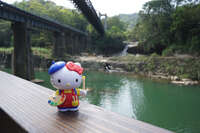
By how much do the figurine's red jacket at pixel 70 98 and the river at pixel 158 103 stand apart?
6632mm

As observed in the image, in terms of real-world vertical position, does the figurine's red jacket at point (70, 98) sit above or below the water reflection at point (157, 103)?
above

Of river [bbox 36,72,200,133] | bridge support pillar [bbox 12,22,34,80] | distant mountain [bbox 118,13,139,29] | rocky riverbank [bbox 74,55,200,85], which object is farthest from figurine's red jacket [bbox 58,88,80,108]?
distant mountain [bbox 118,13,139,29]

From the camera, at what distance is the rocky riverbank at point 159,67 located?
67.3 feet

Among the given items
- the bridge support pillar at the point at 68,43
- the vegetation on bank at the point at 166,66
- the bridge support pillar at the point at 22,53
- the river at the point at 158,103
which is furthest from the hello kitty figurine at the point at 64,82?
the bridge support pillar at the point at 68,43

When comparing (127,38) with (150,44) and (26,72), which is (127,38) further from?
(26,72)

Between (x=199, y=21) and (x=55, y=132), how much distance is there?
2595cm

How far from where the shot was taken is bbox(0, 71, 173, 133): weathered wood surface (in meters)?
2.01

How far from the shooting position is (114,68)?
27.9 meters

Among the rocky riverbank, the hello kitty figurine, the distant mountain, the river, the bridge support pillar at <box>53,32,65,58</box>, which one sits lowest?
the river

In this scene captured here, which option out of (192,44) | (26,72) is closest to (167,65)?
(192,44)

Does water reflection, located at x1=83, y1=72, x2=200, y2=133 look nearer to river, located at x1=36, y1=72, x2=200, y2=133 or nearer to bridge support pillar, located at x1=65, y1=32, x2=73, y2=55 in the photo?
river, located at x1=36, y1=72, x2=200, y2=133

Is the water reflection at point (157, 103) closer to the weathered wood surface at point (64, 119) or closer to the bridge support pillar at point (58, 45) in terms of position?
the weathered wood surface at point (64, 119)

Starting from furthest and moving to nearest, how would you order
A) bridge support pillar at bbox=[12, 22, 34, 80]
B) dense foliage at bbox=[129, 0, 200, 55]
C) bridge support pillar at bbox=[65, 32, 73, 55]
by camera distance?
bridge support pillar at bbox=[65, 32, 73, 55], dense foliage at bbox=[129, 0, 200, 55], bridge support pillar at bbox=[12, 22, 34, 80]

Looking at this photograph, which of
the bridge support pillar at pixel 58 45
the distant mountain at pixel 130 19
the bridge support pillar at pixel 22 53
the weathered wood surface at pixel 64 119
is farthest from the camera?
the distant mountain at pixel 130 19
